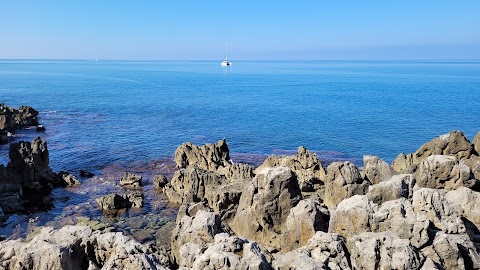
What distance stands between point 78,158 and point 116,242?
4985cm

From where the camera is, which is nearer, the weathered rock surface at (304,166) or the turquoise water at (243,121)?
the weathered rock surface at (304,166)

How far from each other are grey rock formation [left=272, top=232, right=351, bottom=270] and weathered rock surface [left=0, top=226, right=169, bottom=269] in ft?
16.9

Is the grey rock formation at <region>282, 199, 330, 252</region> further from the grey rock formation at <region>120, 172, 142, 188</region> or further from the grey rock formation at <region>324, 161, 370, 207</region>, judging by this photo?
the grey rock formation at <region>120, 172, 142, 188</region>

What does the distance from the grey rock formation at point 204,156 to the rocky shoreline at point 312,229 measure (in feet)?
37.5

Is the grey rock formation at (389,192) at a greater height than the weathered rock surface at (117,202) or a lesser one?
greater

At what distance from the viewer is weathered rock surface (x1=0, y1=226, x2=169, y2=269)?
628 inches

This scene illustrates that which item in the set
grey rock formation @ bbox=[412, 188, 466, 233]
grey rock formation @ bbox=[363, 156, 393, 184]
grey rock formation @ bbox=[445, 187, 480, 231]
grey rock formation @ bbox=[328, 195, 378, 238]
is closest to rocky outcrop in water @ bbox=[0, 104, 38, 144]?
grey rock formation @ bbox=[363, 156, 393, 184]

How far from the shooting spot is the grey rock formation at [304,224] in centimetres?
2217

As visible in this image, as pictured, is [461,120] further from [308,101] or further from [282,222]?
[282,222]

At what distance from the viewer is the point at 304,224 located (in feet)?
73.4

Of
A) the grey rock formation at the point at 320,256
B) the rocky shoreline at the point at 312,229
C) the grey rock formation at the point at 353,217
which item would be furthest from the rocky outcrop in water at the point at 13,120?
the grey rock formation at the point at 320,256

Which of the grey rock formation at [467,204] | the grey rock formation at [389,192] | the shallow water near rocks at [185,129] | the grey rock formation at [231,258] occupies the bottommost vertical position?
the shallow water near rocks at [185,129]

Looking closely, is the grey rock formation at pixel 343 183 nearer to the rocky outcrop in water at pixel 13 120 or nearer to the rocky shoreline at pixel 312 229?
the rocky shoreline at pixel 312 229

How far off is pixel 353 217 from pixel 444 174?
1318cm
